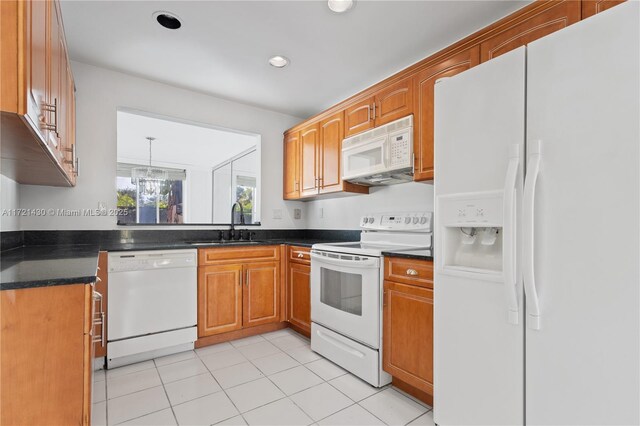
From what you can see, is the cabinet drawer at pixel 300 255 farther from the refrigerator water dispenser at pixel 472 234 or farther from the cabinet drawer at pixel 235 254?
the refrigerator water dispenser at pixel 472 234

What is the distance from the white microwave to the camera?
2.36 m

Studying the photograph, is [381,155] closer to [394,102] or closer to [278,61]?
[394,102]

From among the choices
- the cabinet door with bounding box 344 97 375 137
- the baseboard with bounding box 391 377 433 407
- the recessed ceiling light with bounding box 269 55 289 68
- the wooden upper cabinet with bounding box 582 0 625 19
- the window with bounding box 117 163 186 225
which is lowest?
the baseboard with bounding box 391 377 433 407

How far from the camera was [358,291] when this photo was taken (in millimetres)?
2268

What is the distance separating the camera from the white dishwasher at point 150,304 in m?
2.43

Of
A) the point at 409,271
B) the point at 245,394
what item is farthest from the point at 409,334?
the point at 245,394

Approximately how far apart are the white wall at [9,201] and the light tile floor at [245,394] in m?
1.19

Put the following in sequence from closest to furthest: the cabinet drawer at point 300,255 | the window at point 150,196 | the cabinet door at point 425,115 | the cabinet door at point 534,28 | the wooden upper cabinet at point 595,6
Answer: the wooden upper cabinet at point 595,6 < the cabinet door at point 534,28 < the cabinet door at point 425,115 < the cabinet drawer at point 300,255 < the window at point 150,196

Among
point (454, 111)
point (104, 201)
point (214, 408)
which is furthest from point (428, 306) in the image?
point (104, 201)

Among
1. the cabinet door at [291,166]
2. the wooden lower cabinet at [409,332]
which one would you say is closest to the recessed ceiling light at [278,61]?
the cabinet door at [291,166]

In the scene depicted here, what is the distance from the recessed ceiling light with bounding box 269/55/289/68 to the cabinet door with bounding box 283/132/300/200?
101cm

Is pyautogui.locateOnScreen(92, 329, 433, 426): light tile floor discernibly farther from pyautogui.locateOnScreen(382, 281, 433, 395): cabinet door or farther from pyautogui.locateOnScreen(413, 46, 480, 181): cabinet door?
pyautogui.locateOnScreen(413, 46, 480, 181): cabinet door

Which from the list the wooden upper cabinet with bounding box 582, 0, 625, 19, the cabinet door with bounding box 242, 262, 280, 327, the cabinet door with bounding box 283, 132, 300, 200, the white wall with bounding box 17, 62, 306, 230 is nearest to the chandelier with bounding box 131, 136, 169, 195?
the white wall with bounding box 17, 62, 306, 230

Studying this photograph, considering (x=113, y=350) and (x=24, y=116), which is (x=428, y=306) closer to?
(x=24, y=116)
